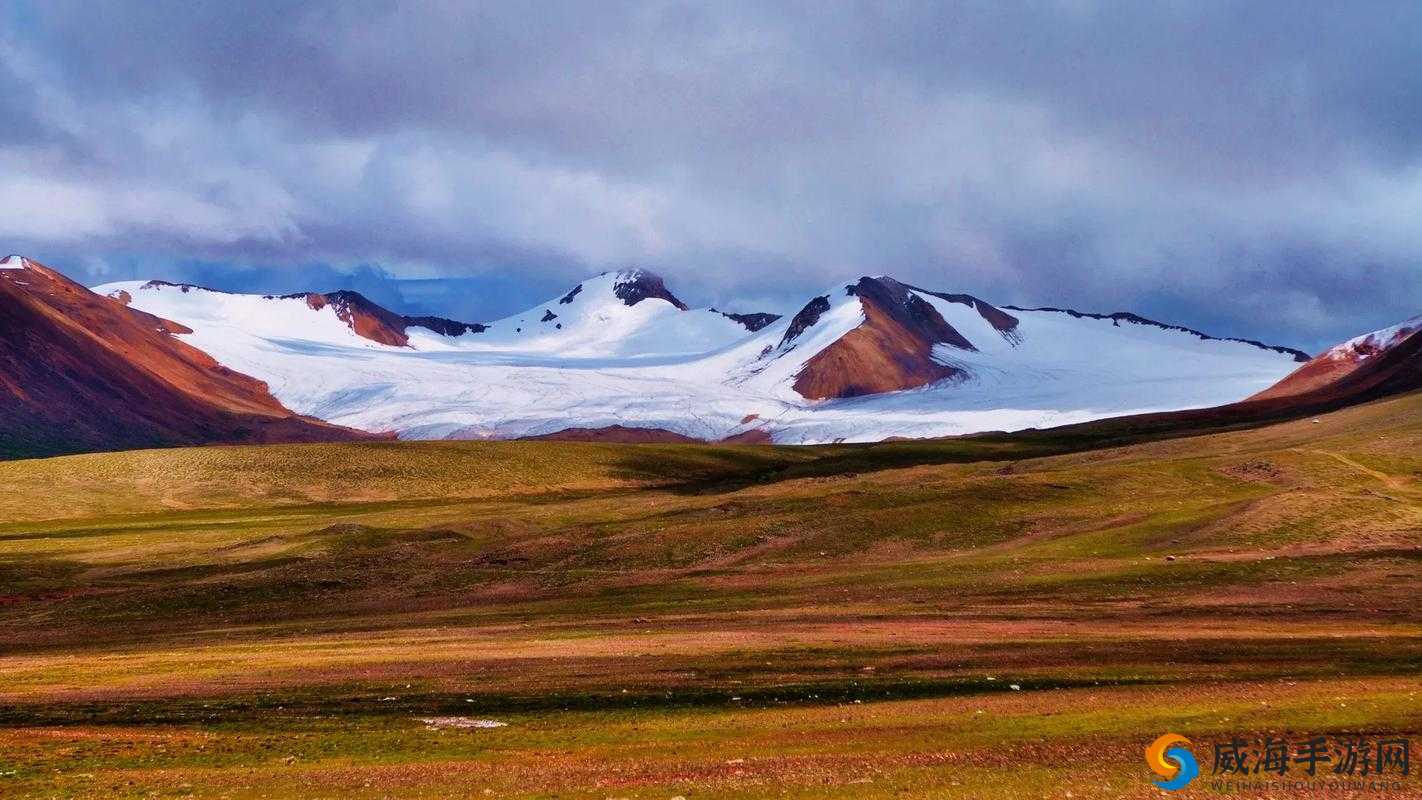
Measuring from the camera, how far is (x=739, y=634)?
154 ft

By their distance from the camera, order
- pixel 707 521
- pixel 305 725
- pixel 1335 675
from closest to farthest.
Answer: pixel 305 725
pixel 1335 675
pixel 707 521

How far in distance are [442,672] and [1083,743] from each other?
2227 centimetres

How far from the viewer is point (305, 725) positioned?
2995 cm

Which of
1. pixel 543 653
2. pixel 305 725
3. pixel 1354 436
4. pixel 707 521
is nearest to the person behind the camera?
pixel 305 725

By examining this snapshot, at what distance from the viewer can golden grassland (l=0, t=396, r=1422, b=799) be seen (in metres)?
25.2

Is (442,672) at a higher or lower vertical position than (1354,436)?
lower

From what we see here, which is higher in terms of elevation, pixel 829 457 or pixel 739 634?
pixel 829 457

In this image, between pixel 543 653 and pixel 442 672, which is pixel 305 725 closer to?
pixel 442 672

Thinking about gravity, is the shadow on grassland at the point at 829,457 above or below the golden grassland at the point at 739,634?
above

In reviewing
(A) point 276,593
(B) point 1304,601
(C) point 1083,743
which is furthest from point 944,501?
(C) point 1083,743

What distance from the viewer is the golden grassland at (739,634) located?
82.7ft

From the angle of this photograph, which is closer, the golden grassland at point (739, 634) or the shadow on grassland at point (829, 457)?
the golden grassland at point (739, 634)

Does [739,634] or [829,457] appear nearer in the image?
[739,634]

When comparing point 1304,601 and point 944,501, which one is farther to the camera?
point 944,501
